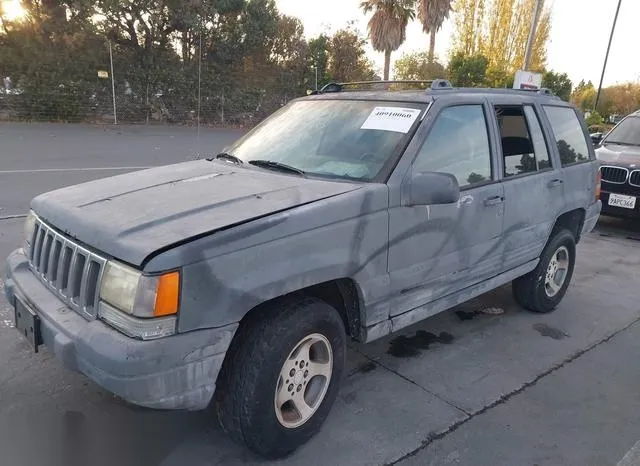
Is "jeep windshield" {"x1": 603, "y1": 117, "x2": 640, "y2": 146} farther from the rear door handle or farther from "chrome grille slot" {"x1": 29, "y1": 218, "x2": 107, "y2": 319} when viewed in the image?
"chrome grille slot" {"x1": 29, "y1": 218, "x2": 107, "y2": 319}

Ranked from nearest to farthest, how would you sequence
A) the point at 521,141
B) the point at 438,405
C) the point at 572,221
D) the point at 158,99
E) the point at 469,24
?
the point at 438,405
the point at 521,141
the point at 572,221
the point at 158,99
the point at 469,24

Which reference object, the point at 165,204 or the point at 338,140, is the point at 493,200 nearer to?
the point at 338,140

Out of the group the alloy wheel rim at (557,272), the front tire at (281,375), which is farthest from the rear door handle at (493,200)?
the front tire at (281,375)

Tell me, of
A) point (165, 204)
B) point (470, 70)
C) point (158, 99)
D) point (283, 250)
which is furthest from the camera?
point (470, 70)

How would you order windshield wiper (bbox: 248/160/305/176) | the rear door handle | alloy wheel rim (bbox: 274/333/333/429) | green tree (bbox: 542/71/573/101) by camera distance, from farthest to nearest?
green tree (bbox: 542/71/573/101), the rear door handle, windshield wiper (bbox: 248/160/305/176), alloy wheel rim (bbox: 274/333/333/429)

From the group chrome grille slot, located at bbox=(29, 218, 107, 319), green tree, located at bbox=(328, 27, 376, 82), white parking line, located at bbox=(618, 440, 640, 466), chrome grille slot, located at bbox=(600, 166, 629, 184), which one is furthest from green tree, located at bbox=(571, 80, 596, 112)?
chrome grille slot, located at bbox=(29, 218, 107, 319)

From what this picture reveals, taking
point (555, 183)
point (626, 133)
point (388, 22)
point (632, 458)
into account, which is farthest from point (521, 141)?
point (388, 22)

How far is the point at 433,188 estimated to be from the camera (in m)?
2.88

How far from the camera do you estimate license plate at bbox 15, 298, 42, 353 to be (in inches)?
99.5

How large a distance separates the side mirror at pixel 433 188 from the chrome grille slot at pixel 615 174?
242 inches

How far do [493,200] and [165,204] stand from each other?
2.20m

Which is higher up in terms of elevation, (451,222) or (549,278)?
(451,222)

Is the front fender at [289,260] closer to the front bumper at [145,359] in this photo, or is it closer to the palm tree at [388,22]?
the front bumper at [145,359]

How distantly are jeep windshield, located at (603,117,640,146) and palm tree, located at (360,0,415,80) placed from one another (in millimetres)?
19398
